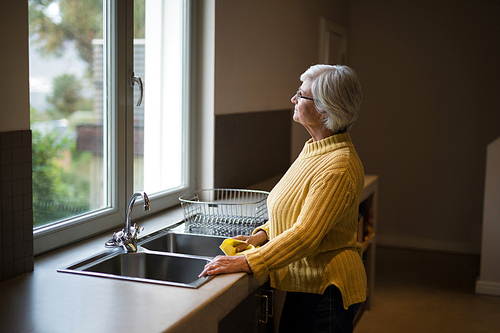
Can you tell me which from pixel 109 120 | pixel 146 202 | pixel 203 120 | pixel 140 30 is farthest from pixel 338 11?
pixel 146 202

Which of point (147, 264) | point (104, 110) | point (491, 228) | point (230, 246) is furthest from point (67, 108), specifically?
point (491, 228)

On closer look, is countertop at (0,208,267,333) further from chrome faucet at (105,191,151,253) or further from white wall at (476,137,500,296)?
white wall at (476,137,500,296)

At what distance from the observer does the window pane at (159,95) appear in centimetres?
230

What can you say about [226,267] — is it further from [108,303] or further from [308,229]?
[108,303]

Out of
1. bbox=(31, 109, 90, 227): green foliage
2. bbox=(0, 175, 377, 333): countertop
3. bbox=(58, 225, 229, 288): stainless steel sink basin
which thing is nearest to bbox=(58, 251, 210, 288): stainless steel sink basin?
bbox=(58, 225, 229, 288): stainless steel sink basin

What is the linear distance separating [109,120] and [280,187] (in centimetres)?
82

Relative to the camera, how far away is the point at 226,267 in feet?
4.92

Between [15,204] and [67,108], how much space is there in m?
0.54

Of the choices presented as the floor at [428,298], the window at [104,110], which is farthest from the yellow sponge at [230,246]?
the floor at [428,298]

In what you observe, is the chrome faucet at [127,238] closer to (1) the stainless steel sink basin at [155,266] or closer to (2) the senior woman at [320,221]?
(1) the stainless steel sink basin at [155,266]

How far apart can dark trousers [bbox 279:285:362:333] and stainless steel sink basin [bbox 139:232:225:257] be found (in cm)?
39

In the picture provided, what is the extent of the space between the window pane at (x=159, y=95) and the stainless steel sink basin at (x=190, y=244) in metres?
0.38

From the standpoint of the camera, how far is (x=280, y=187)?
1732mm

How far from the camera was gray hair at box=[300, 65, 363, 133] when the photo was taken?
1.59 meters
